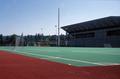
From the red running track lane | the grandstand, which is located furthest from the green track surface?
the grandstand

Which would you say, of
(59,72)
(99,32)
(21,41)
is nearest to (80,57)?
(59,72)

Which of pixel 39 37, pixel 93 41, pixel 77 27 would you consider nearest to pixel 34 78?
pixel 93 41

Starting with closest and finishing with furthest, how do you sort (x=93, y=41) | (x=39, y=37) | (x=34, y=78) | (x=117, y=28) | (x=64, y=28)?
(x=34, y=78), (x=117, y=28), (x=93, y=41), (x=64, y=28), (x=39, y=37)

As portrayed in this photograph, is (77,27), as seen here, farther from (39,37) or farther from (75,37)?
(39,37)

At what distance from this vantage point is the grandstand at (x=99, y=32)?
63.5 meters

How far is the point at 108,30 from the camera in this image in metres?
66.4

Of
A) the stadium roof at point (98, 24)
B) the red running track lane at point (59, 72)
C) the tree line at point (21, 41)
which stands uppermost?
the stadium roof at point (98, 24)

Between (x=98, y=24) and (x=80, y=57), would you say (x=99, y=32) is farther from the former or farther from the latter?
(x=80, y=57)

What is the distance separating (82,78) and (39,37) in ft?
423

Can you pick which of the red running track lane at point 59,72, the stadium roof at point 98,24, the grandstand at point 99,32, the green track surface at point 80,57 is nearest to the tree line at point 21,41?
the stadium roof at point 98,24

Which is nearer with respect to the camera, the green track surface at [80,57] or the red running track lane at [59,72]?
the red running track lane at [59,72]

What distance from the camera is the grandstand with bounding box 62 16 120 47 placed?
208 ft

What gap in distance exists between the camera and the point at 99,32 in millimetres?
70438

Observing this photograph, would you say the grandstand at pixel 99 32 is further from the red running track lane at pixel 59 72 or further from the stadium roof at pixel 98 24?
the red running track lane at pixel 59 72
